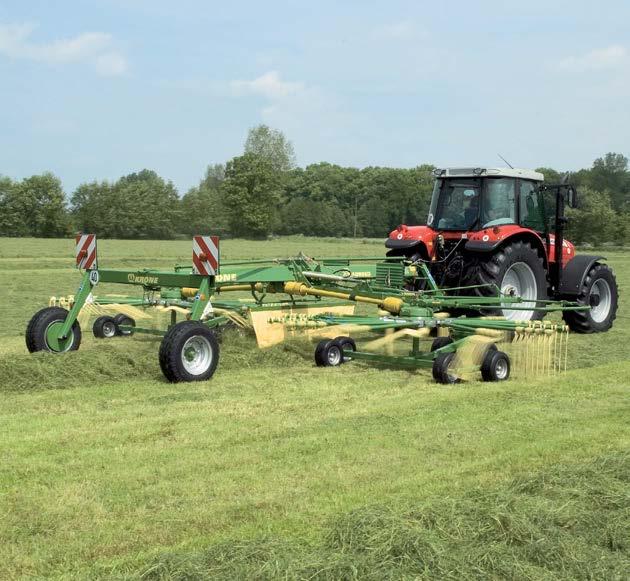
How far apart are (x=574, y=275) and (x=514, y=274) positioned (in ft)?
3.15

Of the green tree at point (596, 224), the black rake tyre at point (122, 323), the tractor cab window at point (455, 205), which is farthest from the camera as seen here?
the green tree at point (596, 224)

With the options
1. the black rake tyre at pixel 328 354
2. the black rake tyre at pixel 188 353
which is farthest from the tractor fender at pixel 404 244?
the black rake tyre at pixel 188 353

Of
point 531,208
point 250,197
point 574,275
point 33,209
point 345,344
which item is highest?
point 250,197

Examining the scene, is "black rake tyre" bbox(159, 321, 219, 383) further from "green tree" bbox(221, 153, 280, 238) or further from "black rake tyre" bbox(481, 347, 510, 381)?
"green tree" bbox(221, 153, 280, 238)

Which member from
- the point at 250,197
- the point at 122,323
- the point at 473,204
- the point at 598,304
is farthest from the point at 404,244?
the point at 250,197

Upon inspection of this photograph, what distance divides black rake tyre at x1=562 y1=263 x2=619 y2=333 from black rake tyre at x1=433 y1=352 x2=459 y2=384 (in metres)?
4.04

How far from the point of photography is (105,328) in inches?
395

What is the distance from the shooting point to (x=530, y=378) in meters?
7.66

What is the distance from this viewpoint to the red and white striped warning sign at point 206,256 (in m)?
7.61

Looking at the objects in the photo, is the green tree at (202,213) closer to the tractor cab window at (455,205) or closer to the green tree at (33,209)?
the green tree at (33,209)

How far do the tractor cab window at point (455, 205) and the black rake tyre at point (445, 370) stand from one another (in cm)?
329

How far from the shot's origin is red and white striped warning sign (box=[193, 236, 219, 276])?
761 centimetres

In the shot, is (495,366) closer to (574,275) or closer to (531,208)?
(531,208)

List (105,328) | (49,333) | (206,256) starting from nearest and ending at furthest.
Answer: (206,256)
(49,333)
(105,328)
